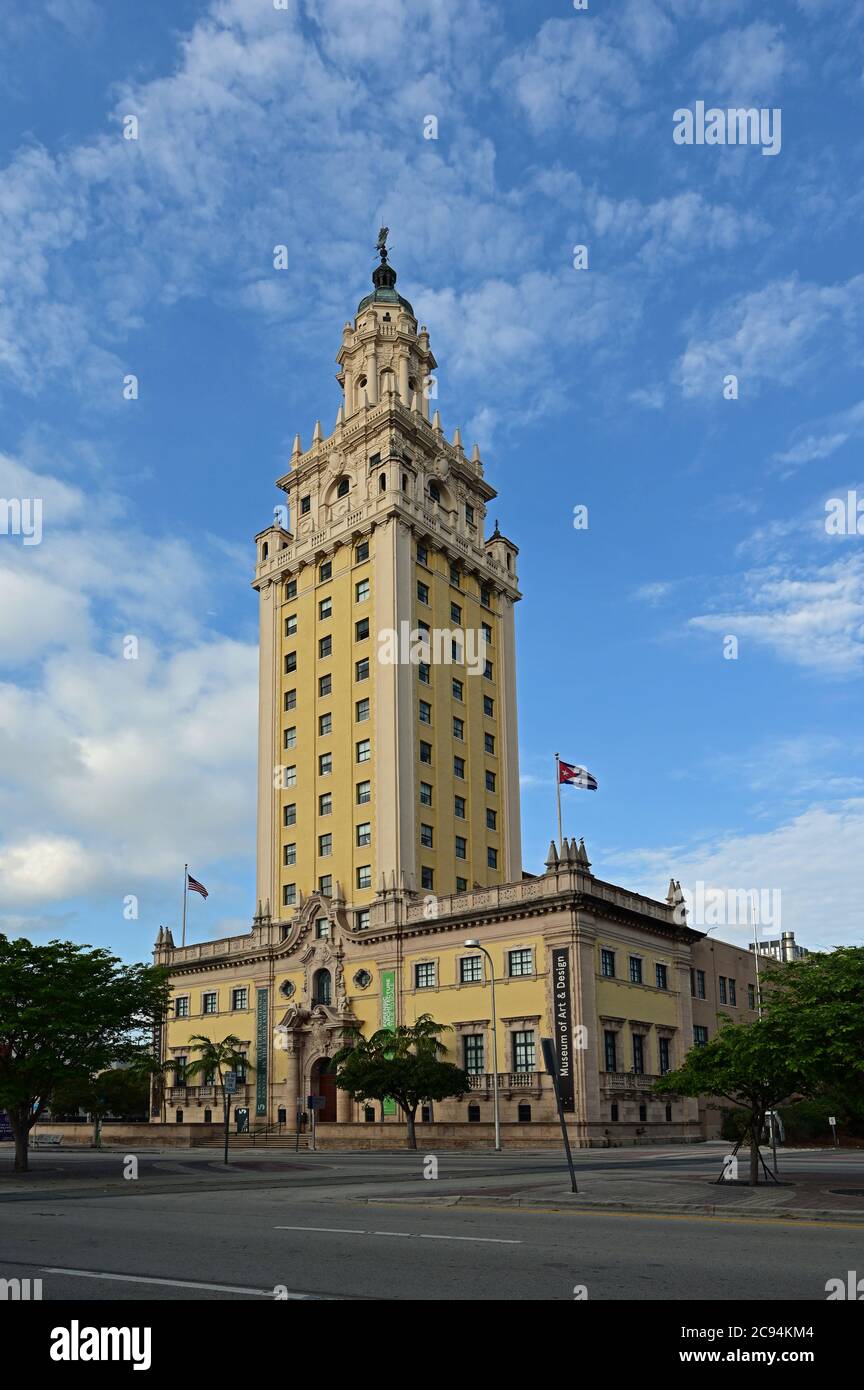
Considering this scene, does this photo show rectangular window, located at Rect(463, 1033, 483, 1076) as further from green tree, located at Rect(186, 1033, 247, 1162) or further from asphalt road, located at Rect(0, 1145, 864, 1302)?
asphalt road, located at Rect(0, 1145, 864, 1302)

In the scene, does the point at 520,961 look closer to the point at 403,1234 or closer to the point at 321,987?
the point at 321,987

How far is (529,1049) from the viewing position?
52.9 m

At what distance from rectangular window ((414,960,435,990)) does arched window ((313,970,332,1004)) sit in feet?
21.8

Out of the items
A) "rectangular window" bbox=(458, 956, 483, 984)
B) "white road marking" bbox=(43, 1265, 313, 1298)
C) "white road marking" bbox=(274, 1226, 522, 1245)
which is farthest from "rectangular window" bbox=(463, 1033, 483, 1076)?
"white road marking" bbox=(43, 1265, 313, 1298)

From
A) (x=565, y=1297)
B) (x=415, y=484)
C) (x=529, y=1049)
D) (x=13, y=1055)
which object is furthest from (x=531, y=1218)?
(x=415, y=484)

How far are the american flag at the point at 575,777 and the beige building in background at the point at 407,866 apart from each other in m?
3.53

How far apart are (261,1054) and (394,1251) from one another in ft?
180

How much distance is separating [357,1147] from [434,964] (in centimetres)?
974

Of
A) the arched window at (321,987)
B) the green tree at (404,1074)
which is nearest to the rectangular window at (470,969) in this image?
the green tree at (404,1074)

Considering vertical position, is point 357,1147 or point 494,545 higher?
point 494,545

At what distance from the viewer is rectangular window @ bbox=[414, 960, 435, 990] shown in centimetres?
5847

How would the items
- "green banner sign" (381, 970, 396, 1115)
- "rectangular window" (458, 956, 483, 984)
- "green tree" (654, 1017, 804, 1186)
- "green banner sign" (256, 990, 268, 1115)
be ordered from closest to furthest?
"green tree" (654, 1017, 804, 1186) → "rectangular window" (458, 956, 483, 984) → "green banner sign" (381, 970, 396, 1115) → "green banner sign" (256, 990, 268, 1115)
